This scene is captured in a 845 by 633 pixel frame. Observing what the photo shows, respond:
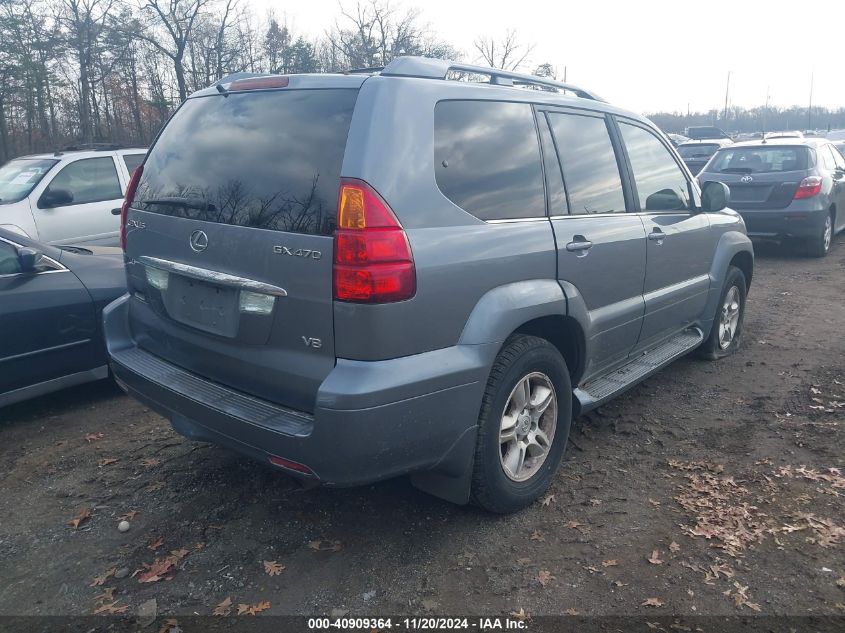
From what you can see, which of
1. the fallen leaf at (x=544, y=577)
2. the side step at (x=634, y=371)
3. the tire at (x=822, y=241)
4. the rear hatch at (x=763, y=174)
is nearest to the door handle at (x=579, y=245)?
the side step at (x=634, y=371)

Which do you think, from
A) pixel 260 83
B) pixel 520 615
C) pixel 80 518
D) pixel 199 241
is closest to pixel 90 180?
pixel 80 518

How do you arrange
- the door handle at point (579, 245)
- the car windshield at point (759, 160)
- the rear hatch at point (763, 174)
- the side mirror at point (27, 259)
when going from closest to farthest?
the door handle at point (579, 245) → the side mirror at point (27, 259) → the rear hatch at point (763, 174) → the car windshield at point (759, 160)

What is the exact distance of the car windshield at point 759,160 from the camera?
9.72 m

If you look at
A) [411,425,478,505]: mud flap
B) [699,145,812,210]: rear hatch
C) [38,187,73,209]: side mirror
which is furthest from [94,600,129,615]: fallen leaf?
[699,145,812,210]: rear hatch

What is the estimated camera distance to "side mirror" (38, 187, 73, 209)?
802 centimetres

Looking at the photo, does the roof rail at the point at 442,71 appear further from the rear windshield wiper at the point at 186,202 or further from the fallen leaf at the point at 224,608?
the fallen leaf at the point at 224,608

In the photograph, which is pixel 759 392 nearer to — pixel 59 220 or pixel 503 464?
pixel 503 464

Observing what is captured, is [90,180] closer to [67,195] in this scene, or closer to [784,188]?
[67,195]

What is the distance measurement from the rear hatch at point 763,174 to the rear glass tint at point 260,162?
28.2 feet

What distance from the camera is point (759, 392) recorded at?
482cm

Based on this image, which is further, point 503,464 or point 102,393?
point 102,393

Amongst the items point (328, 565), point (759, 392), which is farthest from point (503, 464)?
point (759, 392)

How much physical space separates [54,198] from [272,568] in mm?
6830

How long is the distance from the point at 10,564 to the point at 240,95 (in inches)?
90.4
